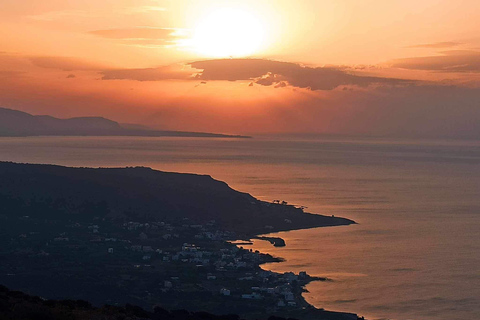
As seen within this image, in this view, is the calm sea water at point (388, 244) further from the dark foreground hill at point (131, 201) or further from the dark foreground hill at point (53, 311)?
the dark foreground hill at point (53, 311)

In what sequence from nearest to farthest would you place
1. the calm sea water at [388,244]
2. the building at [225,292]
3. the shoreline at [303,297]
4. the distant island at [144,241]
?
the shoreline at [303,297], the distant island at [144,241], the building at [225,292], the calm sea water at [388,244]

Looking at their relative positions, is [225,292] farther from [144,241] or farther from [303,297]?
[144,241]

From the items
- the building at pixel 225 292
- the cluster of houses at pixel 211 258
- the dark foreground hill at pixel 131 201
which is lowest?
the building at pixel 225 292

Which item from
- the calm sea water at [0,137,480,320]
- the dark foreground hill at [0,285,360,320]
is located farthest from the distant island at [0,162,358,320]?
the calm sea water at [0,137,480,320]

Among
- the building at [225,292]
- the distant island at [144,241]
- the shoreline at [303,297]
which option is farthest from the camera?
the building at [225,292]

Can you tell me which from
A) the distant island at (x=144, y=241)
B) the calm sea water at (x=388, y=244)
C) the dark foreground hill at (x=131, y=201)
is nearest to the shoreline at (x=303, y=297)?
the distant island at (x=144, y=241)

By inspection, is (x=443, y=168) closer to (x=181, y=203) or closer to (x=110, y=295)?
(x=181, y=203)

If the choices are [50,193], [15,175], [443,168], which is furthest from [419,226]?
[443,168]
